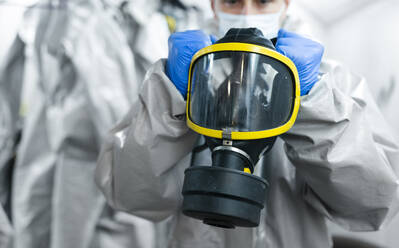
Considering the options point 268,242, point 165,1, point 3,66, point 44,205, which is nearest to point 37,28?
point 3,66

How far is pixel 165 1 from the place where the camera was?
1522mm

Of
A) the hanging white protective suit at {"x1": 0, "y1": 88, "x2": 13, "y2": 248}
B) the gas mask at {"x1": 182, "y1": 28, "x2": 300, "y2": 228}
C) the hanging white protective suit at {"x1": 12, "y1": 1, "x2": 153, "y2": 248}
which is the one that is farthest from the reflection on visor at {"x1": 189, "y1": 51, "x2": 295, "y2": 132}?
the hanging white protective suit at {"x1": 0, "y1": 88, "x2": 13, "y2": 248}

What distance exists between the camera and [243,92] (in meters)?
0.60

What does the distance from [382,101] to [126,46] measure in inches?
35.3

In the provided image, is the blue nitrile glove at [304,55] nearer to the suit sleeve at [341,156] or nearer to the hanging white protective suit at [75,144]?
the suit sleeve at [341,156]

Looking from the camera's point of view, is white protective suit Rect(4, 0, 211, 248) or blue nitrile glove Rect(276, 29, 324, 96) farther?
white protective suit Rect(4, 0, 211, 248)

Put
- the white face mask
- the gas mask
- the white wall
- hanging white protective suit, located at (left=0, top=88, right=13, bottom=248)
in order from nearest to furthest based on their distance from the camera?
the gas mask
the white face mask
the white wall
hanging white protective suit, located at (left=0, top=88, right=13, bottom=248)

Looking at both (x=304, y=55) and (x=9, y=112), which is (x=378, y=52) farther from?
(x=9, y=112)

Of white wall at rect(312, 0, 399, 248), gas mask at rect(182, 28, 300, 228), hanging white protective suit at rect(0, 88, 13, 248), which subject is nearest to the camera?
gas mask at rect(182, 28, 300, 228)

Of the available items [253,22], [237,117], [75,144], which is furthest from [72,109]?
[237,117]

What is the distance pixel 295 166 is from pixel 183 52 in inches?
12.9

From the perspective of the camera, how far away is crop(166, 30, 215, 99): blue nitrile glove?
0.71 m

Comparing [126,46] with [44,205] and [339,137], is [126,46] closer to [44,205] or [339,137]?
[44,205]

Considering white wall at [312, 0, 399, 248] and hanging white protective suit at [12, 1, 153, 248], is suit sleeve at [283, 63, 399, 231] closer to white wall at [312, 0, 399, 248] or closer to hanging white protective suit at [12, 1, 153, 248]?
white wall at [312, 0, 399, 248]
